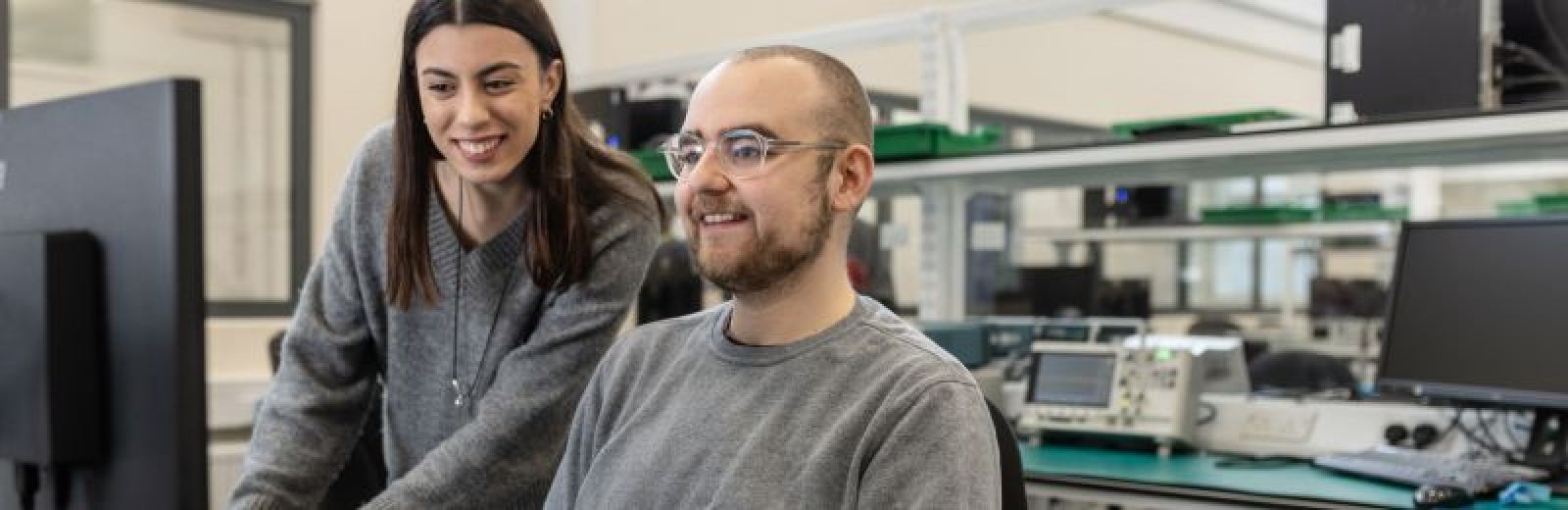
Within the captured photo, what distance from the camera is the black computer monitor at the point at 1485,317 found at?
241 cm

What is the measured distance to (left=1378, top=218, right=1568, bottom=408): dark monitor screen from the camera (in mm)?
2410

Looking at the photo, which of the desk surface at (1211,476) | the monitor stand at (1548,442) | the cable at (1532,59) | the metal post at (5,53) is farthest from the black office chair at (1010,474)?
the metal post at (5,53)

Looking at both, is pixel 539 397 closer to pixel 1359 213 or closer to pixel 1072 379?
pixel 1072 379

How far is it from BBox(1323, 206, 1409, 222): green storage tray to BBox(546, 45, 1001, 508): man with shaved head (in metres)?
4.42

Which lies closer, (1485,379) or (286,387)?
(286,387)

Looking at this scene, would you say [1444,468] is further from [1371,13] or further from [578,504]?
[578,504]

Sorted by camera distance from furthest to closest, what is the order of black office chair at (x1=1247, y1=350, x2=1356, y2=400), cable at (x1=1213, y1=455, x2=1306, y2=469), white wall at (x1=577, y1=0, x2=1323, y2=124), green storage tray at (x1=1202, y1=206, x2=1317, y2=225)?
white wall at (x1=577, y1=0, x2=1323, y2=124), green storage tray at (x1=1202, y1=206, x2=1317, y2=225), black office chair at (x1=1247, y1=350, x2=1356, y2=400), cable at (x1=1213, y1=455, x2=1306, y2=469)

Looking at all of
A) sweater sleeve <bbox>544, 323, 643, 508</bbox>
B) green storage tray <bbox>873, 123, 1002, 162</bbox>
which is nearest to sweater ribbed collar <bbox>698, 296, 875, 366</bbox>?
sweater sleeve <bbox>544, 323, 643, 508</bbox>

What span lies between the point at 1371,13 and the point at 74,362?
2211mm

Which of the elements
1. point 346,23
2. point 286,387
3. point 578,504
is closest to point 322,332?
point 286,387

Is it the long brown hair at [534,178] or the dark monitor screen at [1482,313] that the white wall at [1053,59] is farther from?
the long brown hair at [534,178]

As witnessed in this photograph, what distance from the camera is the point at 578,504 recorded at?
1247 millimetres

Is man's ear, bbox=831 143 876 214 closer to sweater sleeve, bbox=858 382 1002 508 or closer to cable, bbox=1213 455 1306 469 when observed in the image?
sweater sleeve, bbox=858 382 1002 508

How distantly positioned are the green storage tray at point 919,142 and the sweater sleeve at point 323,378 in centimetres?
168
